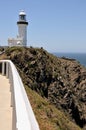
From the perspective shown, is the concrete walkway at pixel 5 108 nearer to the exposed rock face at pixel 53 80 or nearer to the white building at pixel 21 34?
the exposed rock face at pixel 53 80

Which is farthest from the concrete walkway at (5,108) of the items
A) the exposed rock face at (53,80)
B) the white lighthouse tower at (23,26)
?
the white lighthouse tower at (23,26)

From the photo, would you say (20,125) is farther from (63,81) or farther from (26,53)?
(63,81)

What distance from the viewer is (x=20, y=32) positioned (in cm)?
7000

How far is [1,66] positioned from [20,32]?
50765mm

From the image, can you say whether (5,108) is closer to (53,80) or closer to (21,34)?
(53,80)

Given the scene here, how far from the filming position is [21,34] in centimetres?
7012

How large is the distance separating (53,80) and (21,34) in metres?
14.0

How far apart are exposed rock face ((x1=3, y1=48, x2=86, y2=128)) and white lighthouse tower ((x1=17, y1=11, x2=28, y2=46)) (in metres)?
7.05

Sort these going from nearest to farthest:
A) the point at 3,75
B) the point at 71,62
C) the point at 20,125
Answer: the point at 20,125
the point at 3,75
the point at 71,62

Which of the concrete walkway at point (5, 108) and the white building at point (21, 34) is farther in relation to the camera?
the white building at point (21, 34)

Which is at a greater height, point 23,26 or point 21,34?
point 23,26

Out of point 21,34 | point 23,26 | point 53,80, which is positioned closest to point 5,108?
point 53,80

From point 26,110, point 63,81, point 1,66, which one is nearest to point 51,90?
point 63,81

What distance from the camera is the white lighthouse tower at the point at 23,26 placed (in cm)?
6775
